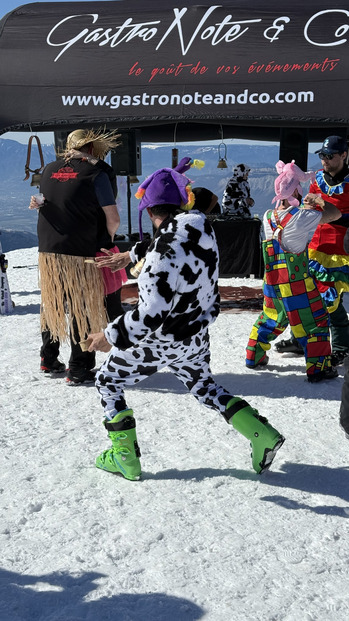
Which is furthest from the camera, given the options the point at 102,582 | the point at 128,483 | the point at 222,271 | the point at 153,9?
the point at 222,271

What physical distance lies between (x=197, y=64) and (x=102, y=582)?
6.45 metres

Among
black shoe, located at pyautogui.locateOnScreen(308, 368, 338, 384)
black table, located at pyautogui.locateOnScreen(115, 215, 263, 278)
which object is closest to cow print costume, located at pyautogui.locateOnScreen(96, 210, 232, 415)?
black shoe, located at pyautogui.locateOnScreen(308, 368, 338, 384)

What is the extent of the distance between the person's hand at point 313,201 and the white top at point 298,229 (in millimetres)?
61

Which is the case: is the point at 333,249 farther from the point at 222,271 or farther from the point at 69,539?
the point at 222,271

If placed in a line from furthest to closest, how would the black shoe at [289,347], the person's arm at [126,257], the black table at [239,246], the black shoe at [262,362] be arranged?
the black table at [239,246], the black shoe at [289,347], the black shoe at [262,362], the person's arm at [126,257]

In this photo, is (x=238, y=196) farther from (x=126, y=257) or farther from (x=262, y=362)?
(x=126, y=257)

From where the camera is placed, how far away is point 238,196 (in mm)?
9711

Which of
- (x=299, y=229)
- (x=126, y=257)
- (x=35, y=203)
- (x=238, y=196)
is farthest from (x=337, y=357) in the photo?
(x=238, y=196)

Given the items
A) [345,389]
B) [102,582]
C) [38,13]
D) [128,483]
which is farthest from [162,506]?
[38,13]

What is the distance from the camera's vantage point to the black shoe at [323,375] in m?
4.58

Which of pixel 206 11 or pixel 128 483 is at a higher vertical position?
pixel 206 11

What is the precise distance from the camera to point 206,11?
7.69 meters

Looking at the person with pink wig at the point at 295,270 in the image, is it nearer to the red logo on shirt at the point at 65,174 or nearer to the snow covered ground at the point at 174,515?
the snow covered ground at the point at 174,515

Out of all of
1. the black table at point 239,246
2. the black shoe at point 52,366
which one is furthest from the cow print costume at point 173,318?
the black table at point 239,246
